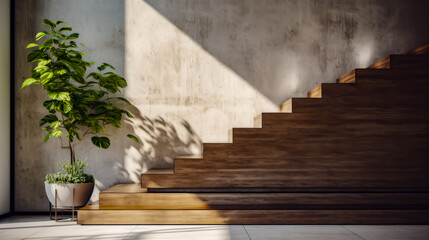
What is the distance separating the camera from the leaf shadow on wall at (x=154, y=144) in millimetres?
4098

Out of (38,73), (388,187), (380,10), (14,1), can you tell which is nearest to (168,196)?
(38,73)

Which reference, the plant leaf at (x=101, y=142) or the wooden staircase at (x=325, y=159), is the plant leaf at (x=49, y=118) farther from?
the wooden staircase at (x=325, y=159)

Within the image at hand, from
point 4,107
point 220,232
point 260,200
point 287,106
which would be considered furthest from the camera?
point 4,107

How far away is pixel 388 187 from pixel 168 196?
2216 millimetres

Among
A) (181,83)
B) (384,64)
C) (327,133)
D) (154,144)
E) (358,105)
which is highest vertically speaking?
(384,64)

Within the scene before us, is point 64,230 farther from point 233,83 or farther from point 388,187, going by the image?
point 388,187

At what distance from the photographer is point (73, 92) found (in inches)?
151

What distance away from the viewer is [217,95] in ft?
13.6

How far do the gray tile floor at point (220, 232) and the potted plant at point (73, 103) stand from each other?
43 cm

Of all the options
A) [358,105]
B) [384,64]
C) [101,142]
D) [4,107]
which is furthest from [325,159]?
[4,107]

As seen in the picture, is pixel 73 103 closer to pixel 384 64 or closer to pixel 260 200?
pixel 260 200

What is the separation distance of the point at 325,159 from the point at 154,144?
6.44 feet

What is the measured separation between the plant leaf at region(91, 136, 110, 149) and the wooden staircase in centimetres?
58

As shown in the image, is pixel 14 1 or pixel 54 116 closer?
pixel 54 116
